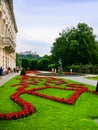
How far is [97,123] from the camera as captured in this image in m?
8.63

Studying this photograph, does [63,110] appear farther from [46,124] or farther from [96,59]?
[96,59]

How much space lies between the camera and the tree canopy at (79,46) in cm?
7006

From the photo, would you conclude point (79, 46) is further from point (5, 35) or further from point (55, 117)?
point (55, 117)

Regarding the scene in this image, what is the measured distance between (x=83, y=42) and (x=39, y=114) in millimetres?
61513

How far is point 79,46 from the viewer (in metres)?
70.2

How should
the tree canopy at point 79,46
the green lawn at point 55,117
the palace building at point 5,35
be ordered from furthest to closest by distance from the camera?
the tree canopy at point 79,46 < the palace building at point 5,35 < the green lawn at point 55,117

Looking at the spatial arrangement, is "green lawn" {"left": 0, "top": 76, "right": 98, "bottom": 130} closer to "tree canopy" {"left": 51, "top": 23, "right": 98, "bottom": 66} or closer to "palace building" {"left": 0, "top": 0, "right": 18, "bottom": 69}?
"palace building" {"left": 0, "top": 0, "right": 18, "bottom": 69}

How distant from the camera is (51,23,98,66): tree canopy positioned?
70062mm

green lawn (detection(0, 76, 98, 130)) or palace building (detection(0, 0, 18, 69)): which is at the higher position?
palace building (detection(0, 0, 18, 69))

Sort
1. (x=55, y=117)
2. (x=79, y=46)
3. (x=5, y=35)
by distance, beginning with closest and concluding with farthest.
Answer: (x=55, y=117)
(x=5, y=35)
(x=79, y=46)

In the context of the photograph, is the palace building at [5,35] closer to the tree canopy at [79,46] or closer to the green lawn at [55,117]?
the tree canopy at [79,46]

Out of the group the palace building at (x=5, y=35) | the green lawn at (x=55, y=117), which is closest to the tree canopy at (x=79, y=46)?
the palace building at (x=5, y=35)

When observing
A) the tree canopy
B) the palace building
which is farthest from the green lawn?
the tree canopy

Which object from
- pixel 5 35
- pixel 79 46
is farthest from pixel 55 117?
pixel 79 46
